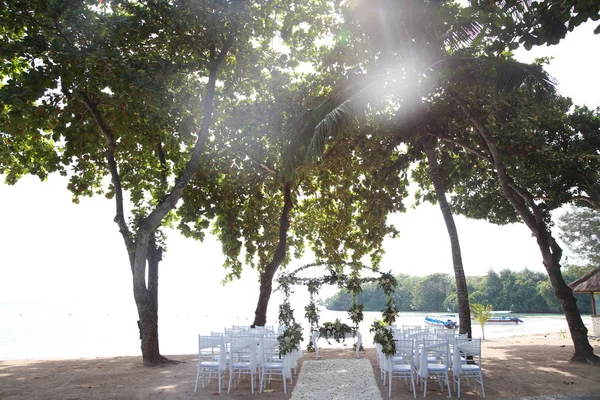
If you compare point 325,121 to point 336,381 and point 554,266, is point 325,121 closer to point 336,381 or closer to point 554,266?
point 336,381

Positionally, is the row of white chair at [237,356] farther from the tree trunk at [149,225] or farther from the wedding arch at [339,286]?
the tree trunk at [149,225]

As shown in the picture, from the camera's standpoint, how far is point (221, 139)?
13242mm

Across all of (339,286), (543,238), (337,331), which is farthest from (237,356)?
(543,238)

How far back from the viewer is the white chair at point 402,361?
770 centimetres

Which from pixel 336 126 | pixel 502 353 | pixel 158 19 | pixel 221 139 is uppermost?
pixel 158 19

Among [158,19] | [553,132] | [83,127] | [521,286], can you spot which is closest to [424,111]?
[553,132]

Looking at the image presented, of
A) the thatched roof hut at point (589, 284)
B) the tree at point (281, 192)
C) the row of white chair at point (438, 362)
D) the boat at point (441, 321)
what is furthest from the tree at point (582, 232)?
the row of white chair at point (438, 362)

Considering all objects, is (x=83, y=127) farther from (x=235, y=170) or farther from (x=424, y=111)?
(x=424, y=111)

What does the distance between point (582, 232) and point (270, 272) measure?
28.3 m

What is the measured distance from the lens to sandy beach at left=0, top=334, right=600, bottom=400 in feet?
25.0

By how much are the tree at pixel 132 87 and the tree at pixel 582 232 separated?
3033 centimetres

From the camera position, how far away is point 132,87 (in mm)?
9820

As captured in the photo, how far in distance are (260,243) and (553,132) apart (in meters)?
10.9

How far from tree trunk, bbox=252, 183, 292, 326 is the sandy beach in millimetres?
3315
